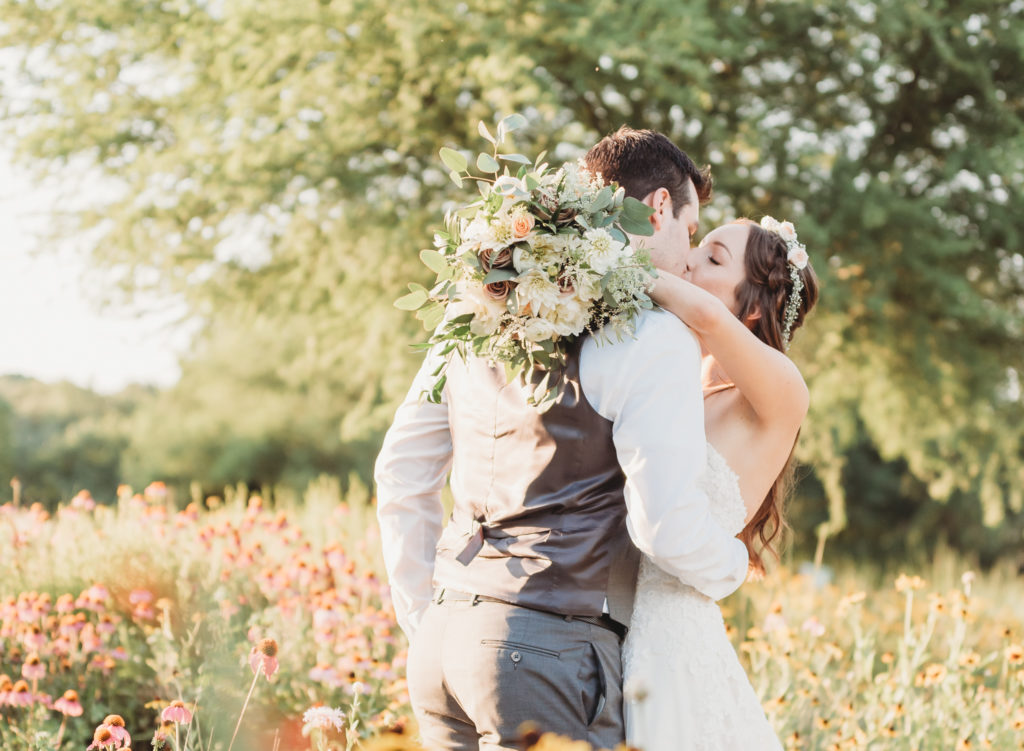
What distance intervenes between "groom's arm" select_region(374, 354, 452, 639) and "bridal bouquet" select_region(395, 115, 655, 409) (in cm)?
30

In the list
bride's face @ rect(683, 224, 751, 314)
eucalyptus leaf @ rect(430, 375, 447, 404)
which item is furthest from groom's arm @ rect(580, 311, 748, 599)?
bride's face @ rect(683, 224, 751, 314)

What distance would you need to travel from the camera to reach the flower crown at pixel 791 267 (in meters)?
2.73

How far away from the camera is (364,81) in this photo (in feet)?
26.2

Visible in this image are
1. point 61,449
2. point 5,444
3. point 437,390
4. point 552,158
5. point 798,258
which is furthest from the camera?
point 61,449

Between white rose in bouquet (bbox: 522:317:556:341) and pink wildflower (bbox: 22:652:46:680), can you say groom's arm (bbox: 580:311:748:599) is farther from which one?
pink wildflower (bbox: 22:652:46:680)

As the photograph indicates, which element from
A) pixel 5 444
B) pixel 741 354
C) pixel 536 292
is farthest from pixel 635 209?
pixel 5 444

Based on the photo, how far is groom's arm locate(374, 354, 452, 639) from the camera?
7.88 ft

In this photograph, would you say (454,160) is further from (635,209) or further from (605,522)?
(605,522)

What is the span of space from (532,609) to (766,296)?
4.17 ft

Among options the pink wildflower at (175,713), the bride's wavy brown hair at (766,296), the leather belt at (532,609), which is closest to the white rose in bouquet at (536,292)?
the leather belt at (532,609)

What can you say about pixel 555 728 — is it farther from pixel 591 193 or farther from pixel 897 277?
pixel 897 277

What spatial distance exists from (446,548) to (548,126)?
23.0 ft

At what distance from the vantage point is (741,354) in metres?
2.36

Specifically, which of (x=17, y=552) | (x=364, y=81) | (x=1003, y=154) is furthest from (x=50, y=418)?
(x=1003, y=154)
